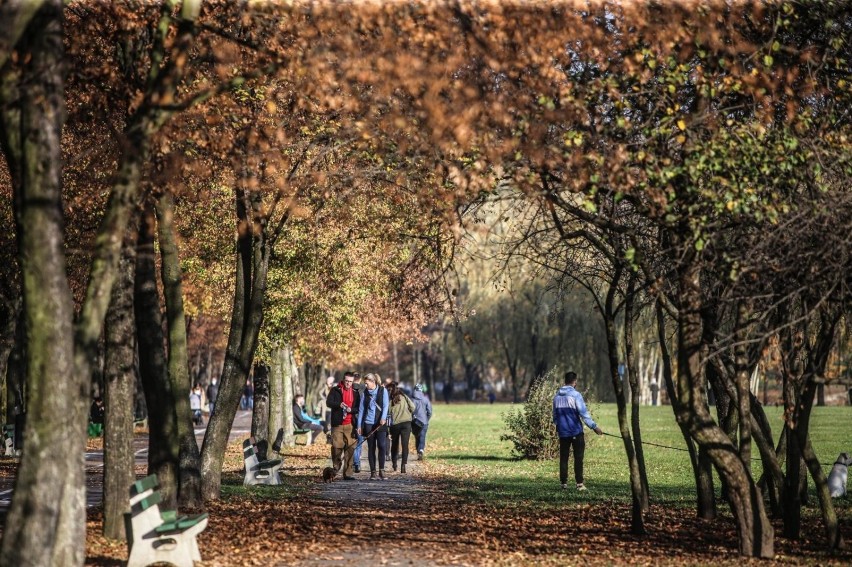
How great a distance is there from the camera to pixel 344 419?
2175 cm

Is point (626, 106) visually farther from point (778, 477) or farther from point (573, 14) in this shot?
point (778, 477)

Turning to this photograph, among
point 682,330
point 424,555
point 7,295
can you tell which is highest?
point 7,295

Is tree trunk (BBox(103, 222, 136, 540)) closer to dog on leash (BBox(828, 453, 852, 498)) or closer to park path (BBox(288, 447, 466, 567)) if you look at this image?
park path (BBox(288, 447, 466, 567))

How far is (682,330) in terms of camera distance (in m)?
11.4

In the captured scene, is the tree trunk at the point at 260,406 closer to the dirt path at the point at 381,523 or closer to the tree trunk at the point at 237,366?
the dirt path at the point at 381,523

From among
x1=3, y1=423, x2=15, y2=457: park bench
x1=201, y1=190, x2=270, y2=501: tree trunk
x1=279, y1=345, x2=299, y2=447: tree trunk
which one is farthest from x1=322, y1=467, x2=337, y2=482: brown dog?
x1=3, y1=423, x2=15, y2=457: park bench

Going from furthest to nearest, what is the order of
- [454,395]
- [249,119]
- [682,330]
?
[454,395] → [249,119] → [682,330]

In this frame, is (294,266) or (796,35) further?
(294,266)

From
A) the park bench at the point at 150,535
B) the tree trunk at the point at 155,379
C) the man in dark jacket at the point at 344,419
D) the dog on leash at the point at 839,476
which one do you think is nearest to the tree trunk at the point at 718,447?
the park bench at the point at 150,535

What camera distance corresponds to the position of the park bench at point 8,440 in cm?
2967

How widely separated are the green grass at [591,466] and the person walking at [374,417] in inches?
61.2

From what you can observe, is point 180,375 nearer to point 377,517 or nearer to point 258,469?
point 377,517

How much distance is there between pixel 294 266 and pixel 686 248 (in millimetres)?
15420

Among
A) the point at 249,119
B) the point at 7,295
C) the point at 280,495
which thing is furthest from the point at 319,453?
the point at 249,119
